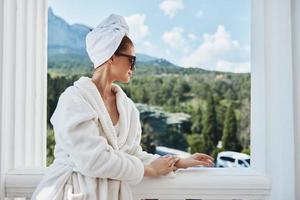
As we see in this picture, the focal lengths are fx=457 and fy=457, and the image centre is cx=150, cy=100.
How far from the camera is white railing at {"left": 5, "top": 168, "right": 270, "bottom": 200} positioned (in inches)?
64.8

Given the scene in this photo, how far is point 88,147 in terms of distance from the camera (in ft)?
4.83

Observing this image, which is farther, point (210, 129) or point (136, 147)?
point (210, 129)

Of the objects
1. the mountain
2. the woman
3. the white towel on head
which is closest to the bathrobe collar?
the woman

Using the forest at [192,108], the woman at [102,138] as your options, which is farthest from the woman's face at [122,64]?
the forest at [192,108]

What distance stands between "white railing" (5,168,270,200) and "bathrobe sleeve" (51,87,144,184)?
14 centimetres

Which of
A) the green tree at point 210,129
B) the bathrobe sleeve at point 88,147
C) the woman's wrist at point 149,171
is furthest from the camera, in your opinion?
the green tree at point 210,129

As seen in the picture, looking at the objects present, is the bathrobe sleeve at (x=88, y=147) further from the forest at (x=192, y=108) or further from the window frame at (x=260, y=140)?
the forest at (x=192, y=108)

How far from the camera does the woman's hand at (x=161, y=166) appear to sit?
63.2 inches

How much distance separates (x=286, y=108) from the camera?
1.62 meters

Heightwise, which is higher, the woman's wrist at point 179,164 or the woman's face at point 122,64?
the woman's face at point 122,64

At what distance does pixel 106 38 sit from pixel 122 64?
0.13 meters

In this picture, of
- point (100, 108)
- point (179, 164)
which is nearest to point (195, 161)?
point (179, 164)

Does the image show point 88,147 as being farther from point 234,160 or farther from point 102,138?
point 234,160

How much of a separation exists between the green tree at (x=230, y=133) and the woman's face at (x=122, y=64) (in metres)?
0.48
